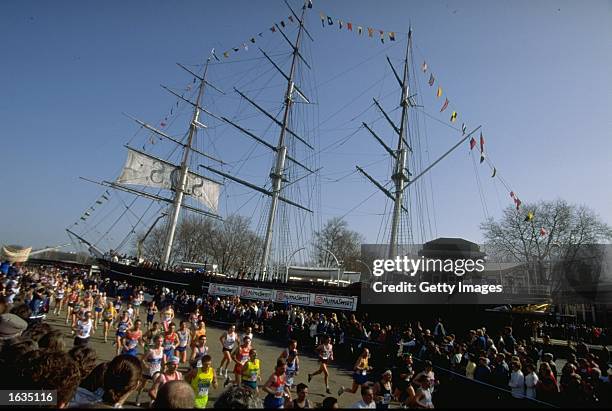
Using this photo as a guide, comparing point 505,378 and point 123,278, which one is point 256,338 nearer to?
point 505,378

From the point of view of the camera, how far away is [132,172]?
42969mm

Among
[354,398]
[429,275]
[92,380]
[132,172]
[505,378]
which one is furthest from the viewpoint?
[132,172]

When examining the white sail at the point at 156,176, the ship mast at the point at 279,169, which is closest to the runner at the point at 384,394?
the ship mast at the point at 279,169

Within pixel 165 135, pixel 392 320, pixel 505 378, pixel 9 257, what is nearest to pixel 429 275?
pixel 392 320

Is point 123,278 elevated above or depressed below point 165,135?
below

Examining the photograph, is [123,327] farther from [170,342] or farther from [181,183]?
[181,183]

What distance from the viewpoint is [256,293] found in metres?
24.8

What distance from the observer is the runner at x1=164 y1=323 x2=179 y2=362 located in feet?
30.8

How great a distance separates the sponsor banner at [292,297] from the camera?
22.5 meters

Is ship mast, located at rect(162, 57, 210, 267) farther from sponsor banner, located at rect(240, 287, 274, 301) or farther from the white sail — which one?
sponsor banner, located at rect(240, 287, 274, 301)

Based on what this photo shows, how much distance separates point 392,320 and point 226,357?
45.8ft

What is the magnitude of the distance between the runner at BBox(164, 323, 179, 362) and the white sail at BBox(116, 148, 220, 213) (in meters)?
38.0

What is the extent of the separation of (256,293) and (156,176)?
28.3 meters

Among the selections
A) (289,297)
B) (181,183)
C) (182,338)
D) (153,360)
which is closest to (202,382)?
(153,360)
